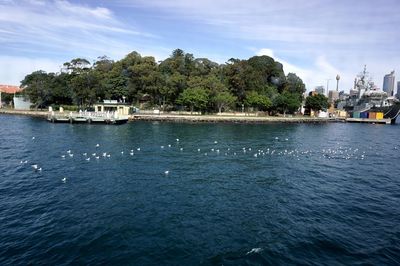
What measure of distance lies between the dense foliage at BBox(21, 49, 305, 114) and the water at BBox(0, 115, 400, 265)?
6223 centimetres

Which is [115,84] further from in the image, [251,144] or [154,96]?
[251,144]

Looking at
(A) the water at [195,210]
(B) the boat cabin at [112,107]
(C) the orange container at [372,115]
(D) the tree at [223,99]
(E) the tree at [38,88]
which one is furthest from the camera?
(C) the orange container at [372,115]

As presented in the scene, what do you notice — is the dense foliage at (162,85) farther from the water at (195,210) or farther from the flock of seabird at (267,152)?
the water at (195,210)

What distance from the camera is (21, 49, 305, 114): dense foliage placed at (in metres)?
96.6

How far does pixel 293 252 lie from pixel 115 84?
9458 centimetres

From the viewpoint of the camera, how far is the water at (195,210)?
14.2m

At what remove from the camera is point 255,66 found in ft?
420

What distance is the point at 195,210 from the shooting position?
19188 millimetres

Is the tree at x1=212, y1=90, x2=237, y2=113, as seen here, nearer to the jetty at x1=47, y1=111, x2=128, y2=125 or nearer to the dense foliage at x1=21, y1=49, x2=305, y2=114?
the dense foliage at x1=21, y1=49, x2=305, y2=114

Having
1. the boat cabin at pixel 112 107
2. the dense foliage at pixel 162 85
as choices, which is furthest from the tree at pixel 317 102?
the boat cabin at pixel 112 107

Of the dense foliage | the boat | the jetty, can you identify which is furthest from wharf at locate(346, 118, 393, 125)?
the jetty

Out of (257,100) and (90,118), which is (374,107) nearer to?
(257,100)

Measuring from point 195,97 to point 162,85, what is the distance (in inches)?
496

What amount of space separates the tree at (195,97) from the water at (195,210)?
57914 millimetres
